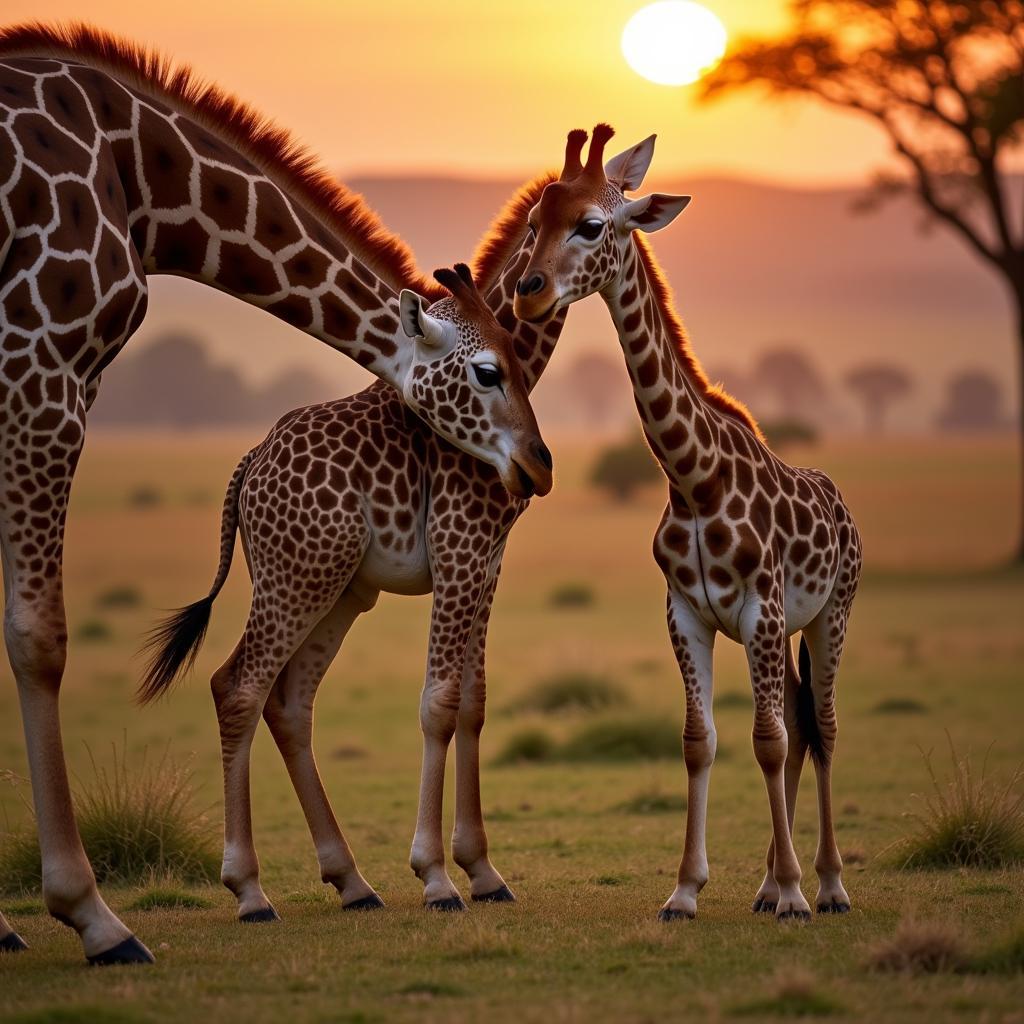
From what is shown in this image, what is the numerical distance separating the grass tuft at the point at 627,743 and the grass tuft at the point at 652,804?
259 centimetres

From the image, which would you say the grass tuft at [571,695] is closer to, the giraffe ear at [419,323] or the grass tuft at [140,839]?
the grass tuft at [140,839]

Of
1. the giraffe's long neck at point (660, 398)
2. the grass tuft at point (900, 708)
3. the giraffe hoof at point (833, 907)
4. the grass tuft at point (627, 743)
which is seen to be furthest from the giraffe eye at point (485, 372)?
the grass tuft at point (900, 708)

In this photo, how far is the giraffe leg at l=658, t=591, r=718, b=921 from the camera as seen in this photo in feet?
25.5

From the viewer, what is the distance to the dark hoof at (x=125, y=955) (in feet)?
22.7

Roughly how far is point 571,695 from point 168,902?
9708 millimetres

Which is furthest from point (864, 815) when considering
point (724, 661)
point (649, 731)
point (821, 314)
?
point (821, 314)

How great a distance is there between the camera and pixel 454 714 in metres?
8.27

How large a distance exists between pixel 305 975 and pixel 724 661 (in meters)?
17.3

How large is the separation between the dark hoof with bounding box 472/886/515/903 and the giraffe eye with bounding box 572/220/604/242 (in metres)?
3.33

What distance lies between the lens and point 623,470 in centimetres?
5484

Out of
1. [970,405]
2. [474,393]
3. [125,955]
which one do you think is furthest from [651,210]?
[970,405]

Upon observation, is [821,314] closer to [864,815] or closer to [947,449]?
[947,449]

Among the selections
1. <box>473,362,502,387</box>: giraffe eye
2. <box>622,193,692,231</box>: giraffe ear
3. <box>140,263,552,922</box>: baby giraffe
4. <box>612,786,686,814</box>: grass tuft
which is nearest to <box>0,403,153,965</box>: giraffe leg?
<box>140,263,552,922</box>: baby giraffe

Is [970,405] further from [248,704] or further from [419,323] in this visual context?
[248,704]
